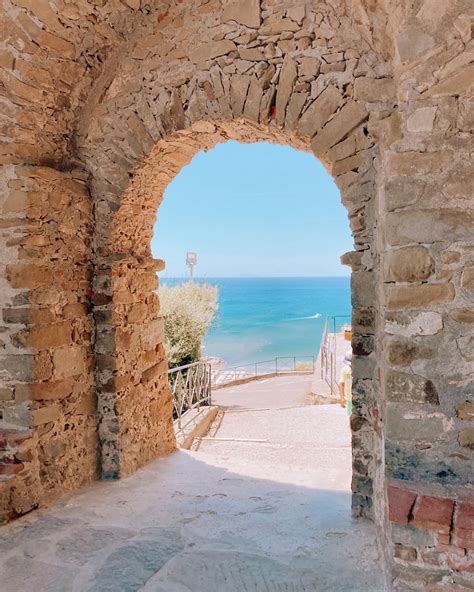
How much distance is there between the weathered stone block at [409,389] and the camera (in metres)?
1.64

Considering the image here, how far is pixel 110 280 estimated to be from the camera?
3.09 m

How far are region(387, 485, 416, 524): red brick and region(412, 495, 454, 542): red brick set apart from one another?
0.08 ft

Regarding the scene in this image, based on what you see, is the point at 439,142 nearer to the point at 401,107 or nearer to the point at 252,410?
the point at 401,107

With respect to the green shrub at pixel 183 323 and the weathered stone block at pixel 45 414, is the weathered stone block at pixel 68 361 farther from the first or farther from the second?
the green shrub at pixel 183 323

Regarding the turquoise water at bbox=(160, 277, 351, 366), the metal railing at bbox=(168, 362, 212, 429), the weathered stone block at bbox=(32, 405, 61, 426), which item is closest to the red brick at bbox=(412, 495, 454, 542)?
the weathered stone block at bbox=(32, 405, 61, 426)

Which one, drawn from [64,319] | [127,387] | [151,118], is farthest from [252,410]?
[151,118]

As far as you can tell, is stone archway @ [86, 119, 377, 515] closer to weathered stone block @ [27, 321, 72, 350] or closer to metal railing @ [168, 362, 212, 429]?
weathered stone block @ [27, 321, 72, 350]

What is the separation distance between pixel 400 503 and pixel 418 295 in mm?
761

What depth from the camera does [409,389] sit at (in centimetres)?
166

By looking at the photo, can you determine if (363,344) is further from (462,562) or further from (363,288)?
(462,562)

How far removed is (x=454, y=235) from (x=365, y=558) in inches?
61.3

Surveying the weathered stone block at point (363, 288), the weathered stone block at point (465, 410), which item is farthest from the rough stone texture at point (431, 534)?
the weathered stone block at point (363, 288)

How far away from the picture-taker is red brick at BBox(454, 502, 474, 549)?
1.56 meters

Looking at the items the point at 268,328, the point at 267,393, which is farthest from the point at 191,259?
the point at 268,328
